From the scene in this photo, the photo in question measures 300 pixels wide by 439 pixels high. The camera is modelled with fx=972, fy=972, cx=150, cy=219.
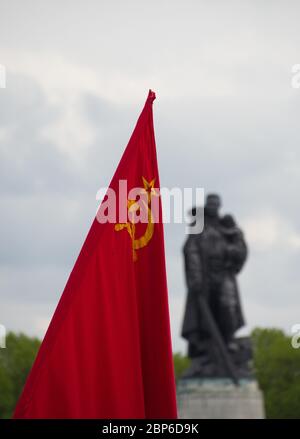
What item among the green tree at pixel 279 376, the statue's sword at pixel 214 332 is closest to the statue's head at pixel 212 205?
the statue's sword at pixel 214 332

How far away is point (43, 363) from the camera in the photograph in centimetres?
376

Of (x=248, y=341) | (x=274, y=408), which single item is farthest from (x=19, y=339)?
(x=248, y=341)

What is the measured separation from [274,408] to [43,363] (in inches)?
1386

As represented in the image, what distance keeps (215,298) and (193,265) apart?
835 millimetres

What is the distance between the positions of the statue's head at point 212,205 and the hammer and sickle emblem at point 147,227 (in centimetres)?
1337

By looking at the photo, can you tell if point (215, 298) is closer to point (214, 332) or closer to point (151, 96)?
point (214, 332)

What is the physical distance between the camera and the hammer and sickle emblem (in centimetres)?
416

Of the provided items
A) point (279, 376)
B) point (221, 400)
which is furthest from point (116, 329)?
point (279, 376)

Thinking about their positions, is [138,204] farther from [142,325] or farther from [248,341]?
[248,341]

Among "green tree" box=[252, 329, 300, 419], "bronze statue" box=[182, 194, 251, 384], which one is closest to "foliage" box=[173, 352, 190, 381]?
"green tree" box=[252, 329, 300, 419]

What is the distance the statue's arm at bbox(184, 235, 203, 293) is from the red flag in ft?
43.8

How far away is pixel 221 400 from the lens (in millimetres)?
17188

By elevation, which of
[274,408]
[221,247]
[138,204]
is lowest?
[138,204]
